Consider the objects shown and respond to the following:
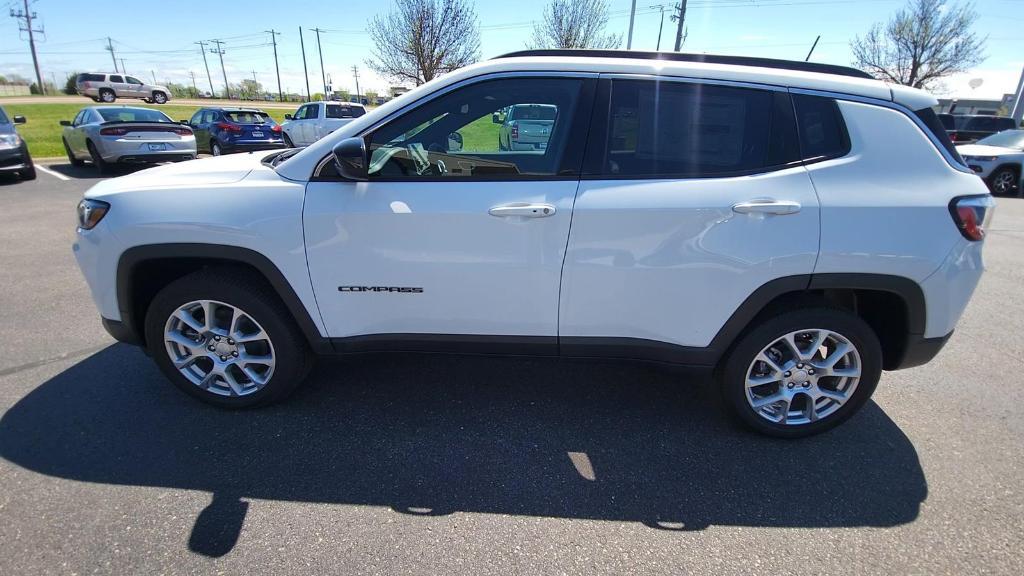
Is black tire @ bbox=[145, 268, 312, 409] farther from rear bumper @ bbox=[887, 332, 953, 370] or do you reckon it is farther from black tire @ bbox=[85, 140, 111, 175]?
black tire @ bbox=[85, 140, 111, 175]

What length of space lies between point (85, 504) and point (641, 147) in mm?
2959

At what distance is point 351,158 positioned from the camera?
2352mm

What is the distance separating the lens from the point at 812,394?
267 centimetres

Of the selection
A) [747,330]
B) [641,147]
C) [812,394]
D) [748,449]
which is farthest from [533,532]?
[641,147]

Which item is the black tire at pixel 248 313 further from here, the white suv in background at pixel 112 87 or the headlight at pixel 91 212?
the white suv in background at pixel 112 87

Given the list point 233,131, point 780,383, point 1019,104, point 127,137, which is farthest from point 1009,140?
point 233,131

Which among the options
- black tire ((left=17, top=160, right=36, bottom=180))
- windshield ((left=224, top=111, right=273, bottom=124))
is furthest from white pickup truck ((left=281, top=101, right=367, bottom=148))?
black tire ((left=17, top=160, right=36, bottom=180))

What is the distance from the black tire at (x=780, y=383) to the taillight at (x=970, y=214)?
591 mm

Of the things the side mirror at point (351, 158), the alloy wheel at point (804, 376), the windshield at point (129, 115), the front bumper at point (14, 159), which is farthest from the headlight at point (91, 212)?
the windshield at point (129, 115)

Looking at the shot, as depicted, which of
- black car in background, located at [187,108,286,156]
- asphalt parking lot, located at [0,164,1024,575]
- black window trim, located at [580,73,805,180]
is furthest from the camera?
black car in background, located at [187,108,286,156]

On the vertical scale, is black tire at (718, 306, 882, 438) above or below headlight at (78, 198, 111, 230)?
below

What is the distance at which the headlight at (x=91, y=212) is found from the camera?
263 cm

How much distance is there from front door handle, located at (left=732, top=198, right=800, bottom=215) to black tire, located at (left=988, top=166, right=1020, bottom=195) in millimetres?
14351

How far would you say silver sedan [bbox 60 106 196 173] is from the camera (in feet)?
34.0
